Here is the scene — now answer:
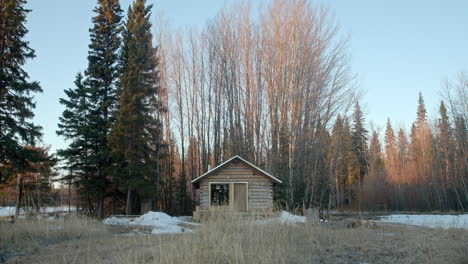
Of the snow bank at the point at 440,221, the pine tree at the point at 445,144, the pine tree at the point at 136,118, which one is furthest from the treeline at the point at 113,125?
the pine tree at the point at 445,144

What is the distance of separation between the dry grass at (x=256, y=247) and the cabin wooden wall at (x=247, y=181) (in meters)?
10.2

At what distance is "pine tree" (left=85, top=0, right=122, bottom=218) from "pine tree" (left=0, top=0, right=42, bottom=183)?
423 centimetres

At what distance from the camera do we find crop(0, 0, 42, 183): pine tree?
682 inches

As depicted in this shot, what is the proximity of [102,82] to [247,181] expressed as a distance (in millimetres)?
11745

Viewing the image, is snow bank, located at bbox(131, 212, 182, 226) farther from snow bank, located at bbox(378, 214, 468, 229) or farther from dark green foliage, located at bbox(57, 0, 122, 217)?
snow bank, located at bbox(378, 214, 468, 229)

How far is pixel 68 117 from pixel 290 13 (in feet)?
56.1

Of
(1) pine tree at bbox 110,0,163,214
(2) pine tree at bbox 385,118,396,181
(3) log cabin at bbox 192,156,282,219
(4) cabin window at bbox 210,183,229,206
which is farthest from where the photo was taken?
(2) pine tree at bbox 385,118,396,181

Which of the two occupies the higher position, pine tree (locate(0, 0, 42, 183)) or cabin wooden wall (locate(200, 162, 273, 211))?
pine tree (locate(0, 0, 42, 183))

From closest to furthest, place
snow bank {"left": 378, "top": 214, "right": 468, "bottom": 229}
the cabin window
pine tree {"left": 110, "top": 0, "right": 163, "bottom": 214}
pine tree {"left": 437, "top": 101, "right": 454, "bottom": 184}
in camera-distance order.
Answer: snow bank {"left": 378, "top": 214, "right": 468, "bottom": 229}, the cabin window, pine tree {"left": 110, "top": 0, "right": 163, "bottom": 214}, pine tree {"left": 437, "top": 101, "right": 454, "bottom": 184}

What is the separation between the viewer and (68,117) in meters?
22.3

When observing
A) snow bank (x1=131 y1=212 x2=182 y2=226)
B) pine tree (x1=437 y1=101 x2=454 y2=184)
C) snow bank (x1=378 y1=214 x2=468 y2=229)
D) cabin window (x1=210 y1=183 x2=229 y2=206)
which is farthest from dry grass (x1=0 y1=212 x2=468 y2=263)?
pine tree (x1=437 y1=101 x2=454 y2=184)

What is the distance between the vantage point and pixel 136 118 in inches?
845

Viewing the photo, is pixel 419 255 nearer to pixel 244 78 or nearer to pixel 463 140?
pixel 244 78

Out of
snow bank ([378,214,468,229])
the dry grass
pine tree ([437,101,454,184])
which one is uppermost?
pine tree ([437,101,454,184])
